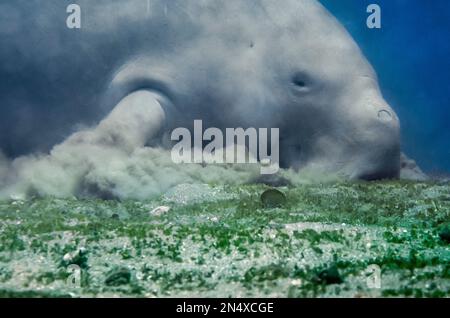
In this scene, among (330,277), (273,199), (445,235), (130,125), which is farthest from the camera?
(130,125)

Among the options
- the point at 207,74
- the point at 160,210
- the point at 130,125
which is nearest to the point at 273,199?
the point at 160,210

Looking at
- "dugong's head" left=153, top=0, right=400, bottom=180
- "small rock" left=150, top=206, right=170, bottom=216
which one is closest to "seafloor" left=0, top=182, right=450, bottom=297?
"small rock" left=150, top=206, right=170, bottom=216

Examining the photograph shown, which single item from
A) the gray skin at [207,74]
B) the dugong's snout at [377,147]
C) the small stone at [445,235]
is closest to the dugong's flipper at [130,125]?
the gray skin at [207,74]

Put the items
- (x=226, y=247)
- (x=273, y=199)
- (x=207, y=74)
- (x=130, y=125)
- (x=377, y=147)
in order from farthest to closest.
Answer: (x=207, y=74) → (x=377, y=147) → (x=130, y=125) → (x=273, y=199) → (x=226, y=247)

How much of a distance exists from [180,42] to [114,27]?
139 cm

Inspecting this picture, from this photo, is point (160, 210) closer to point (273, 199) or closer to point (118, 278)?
point (273, 199)

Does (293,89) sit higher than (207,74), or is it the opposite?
(207,74)

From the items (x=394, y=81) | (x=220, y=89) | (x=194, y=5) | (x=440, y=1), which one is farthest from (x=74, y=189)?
(x=394, y=81)

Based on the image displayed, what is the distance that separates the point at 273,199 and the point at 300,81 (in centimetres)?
400

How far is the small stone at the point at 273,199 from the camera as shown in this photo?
947 centimetres

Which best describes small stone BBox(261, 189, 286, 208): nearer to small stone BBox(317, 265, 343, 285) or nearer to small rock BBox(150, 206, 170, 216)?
small rock BBox(150, 206, 170, 216)

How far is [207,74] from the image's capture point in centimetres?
1282

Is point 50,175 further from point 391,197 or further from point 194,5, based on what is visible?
point 391,197

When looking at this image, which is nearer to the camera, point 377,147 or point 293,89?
point 377,147
